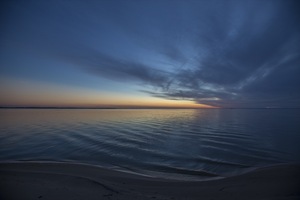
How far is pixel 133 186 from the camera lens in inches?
341

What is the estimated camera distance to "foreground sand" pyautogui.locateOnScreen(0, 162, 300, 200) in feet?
23.2

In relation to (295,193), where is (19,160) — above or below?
below

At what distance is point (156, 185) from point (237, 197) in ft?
14.2

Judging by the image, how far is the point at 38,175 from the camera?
978cm

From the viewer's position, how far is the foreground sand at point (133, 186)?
279 inches

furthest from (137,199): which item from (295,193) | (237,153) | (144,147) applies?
(237,153)

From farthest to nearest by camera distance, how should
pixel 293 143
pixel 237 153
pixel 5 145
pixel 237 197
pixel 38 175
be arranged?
pixel 293 143 < pixel 5 145 < pixel 237 153 < pixel 38 175 < pixel 237 197

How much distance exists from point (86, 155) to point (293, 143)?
88.0 ft

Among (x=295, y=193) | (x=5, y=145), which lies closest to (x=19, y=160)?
(x=5, y=145)

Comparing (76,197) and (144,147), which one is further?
(144,147)

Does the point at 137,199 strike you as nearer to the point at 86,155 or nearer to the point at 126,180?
the point at 126,180

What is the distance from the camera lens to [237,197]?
7.20 m

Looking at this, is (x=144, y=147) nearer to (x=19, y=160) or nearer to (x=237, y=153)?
(x=237, y=153)

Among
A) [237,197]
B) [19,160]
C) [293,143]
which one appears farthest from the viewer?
[293,143]
